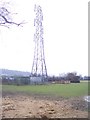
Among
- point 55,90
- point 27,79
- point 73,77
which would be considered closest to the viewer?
point 55,90

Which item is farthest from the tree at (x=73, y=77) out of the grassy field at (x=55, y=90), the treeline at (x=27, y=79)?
the grassy field at (x=55, y=90)

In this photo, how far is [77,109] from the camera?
571 inches

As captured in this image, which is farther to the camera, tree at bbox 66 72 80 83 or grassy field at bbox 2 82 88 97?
tree at bbox 66 72 80 83

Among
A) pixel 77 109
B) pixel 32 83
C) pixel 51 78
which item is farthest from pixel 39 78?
pixel 77 109

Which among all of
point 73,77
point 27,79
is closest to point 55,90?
point 27,79

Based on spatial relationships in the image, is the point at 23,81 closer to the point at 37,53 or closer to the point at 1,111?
the point at 37,53

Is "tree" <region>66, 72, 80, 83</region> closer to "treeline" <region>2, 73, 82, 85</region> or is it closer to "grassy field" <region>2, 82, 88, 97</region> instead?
"treeline" <region>2, 73, 82, 85</region>

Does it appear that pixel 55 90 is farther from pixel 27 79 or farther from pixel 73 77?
pixel 73 77

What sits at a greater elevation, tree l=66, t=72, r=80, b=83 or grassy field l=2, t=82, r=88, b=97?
tree l=66, t=72, r=80, b=83

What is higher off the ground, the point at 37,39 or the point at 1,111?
the point at 37,39

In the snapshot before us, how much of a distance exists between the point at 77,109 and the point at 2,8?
5810 mm

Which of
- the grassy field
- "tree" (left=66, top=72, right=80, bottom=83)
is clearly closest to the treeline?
"tree" (left=66, top=72, right=80, bottom=83)

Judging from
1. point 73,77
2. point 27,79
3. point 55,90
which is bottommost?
point 55,90

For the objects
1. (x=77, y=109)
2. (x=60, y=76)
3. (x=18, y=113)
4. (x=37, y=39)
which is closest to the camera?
(x=18, y=113)
